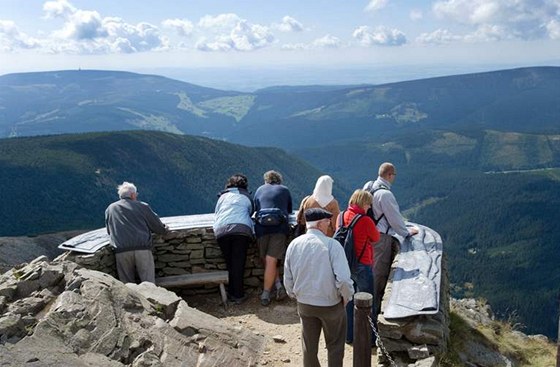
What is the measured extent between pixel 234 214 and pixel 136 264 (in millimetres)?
2167

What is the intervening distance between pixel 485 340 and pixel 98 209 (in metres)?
116

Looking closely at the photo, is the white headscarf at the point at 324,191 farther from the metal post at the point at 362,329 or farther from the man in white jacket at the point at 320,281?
the metal post at the point at 362,329

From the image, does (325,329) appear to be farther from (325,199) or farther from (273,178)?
(273,178)

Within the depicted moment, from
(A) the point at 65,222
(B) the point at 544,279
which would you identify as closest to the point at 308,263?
(A) the point at 65,222

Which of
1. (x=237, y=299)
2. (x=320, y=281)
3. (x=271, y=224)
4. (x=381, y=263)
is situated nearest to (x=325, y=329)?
(x=320, y=281)

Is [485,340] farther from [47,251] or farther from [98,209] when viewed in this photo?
[98,209]

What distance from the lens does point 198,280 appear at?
34.8 feet

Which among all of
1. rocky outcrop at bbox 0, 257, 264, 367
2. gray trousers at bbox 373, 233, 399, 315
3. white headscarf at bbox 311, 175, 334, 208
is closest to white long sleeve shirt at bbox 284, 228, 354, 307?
rocky outcrop at bbox 0, 257, 264, 367

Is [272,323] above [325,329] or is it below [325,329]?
below

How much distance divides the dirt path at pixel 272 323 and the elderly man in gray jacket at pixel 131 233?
1.64 meters

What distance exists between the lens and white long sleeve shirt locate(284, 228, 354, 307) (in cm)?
629

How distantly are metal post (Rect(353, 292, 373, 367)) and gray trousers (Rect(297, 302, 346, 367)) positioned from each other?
54 centimetres

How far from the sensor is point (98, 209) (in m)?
116

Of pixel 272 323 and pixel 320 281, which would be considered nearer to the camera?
pixel 320 281
